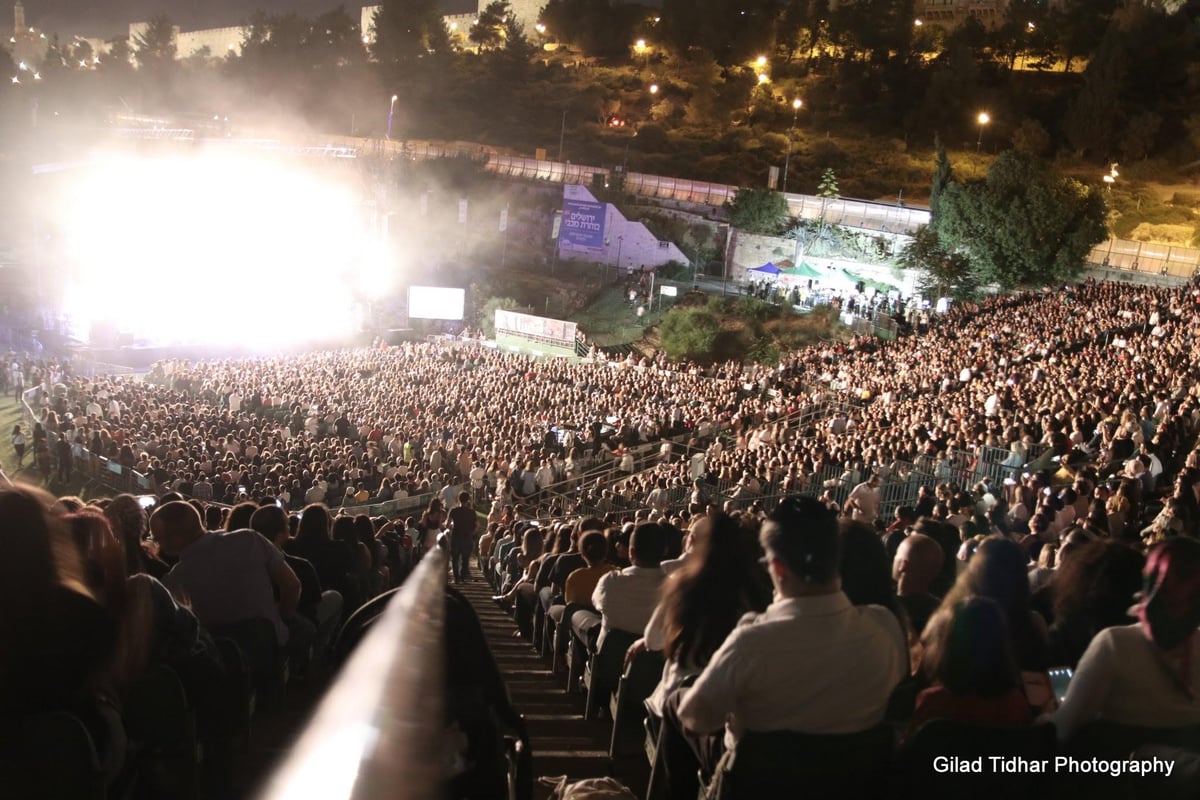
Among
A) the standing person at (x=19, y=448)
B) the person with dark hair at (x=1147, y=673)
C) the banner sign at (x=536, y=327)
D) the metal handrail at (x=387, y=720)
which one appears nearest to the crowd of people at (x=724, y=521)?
the person with dark hair at (x=1147, y=673)

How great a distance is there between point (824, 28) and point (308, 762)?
8481 centimetres

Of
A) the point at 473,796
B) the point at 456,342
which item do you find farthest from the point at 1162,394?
the point at 456,342

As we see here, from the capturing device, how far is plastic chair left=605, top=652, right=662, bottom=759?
4.62 meters

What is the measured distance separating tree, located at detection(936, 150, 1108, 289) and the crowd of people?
617cm

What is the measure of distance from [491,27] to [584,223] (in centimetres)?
6844

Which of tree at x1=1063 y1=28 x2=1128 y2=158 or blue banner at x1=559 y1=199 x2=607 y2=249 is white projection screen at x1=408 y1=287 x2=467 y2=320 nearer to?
blue banner at x1=559 y1=199 x2=607 y2=249

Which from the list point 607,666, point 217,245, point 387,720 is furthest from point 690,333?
point 387,720

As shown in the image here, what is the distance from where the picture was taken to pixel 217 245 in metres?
58.3

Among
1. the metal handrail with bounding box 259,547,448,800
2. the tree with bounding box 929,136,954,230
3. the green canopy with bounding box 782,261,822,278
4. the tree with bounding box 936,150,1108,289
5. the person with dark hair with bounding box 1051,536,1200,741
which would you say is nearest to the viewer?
the metal handrail with bounding box 259,547,448,800

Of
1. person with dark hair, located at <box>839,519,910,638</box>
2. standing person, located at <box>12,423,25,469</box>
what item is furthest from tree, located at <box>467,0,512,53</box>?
person with dark hair, located at <box>839,519,910,638</box>

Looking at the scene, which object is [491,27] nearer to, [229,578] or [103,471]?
[103,471]

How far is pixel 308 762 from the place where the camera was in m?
2.89

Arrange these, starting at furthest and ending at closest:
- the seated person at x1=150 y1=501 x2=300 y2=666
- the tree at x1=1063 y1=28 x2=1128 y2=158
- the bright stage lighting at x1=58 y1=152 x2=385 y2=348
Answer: the tree at x1=1063 y1=28 x2=1128 y2=158, the bright stage lighting at x1=58 y1=152 x2=385 y2=348, the seated person at x1=150 y1=501 x2=300 y2=666

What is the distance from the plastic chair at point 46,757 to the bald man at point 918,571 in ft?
10.1
